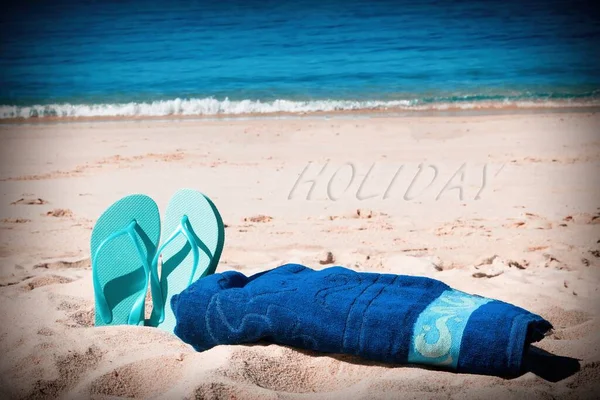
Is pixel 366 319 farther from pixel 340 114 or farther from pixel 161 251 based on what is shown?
pixel 340 114

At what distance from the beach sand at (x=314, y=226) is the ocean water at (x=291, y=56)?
1359mm

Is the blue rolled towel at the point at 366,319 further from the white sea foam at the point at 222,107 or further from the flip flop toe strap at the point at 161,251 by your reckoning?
the white sea foam at the point at 222,107

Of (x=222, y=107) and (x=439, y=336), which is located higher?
(x=222, y=107)

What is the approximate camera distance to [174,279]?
265 cm

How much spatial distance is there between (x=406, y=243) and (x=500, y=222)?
25.6 inches

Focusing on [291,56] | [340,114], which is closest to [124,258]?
[340,114]

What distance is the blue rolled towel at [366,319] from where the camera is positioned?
201cm

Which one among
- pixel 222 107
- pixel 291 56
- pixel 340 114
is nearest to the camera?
pixel 340 114

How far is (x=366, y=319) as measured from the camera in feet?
6.86

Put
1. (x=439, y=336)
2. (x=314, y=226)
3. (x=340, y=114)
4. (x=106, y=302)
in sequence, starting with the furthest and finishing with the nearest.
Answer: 1. (x=340, y=114)
2. (x=314, y=226)
3. (x=106, y=302)
4. (x=439, y=336)

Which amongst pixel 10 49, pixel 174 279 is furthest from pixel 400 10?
pixel 174 279

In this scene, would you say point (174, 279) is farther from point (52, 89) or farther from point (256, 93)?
point (52, 89)

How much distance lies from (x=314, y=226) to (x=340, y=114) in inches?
162

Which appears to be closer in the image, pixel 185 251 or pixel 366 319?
pixel 366 319
